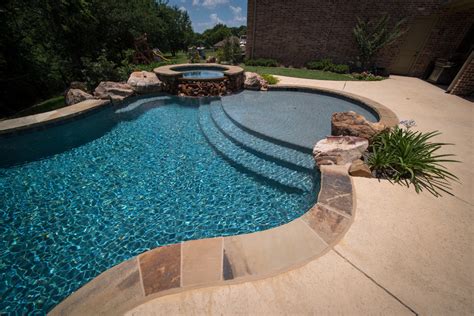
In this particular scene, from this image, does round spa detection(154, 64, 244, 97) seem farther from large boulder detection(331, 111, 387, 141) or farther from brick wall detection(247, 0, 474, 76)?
brick wall detection(247, 0, 474, 76)

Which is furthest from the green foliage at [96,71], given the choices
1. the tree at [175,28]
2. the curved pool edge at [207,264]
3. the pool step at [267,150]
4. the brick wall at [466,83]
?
the tree at [175,28]

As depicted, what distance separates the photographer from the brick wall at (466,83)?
727cm

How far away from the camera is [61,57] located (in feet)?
30.2

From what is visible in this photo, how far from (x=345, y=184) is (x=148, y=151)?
4.50 m

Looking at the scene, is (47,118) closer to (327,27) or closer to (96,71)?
(96,71)

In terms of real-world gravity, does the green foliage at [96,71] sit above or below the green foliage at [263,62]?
above

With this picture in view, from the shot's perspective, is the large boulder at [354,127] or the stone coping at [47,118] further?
the stone coping at [47,118]

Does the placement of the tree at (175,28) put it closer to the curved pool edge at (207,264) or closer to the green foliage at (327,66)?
the green foliage at (327,66)

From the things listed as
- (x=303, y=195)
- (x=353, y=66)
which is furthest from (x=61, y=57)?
(x=353, y=66)

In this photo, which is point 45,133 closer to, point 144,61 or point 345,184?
A: point 345,184

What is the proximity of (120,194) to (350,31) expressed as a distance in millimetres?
15872

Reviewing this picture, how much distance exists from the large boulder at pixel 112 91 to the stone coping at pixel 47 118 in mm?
388

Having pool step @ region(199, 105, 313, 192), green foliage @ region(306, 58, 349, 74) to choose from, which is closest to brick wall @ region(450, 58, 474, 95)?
green foliage @ region(306, 58, 349, 74)

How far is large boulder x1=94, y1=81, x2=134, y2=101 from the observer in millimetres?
7258
